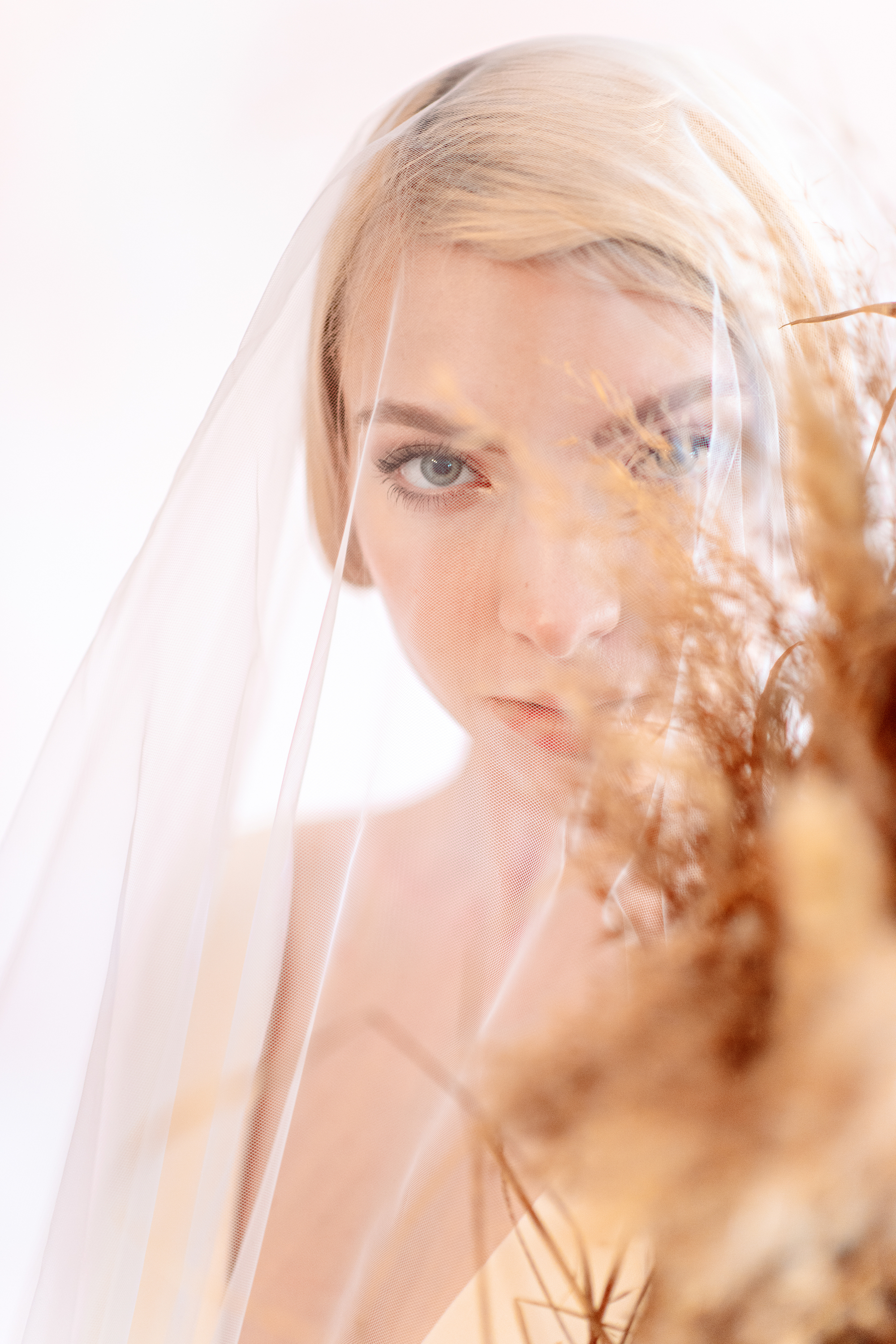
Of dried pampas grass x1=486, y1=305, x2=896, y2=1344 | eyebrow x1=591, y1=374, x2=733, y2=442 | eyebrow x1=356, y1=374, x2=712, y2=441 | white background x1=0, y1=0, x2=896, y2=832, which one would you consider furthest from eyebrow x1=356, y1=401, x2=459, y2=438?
white background x1=0, y1=0, x2=896, y2=832

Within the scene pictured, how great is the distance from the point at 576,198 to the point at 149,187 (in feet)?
2.90

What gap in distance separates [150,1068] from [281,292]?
487 mm

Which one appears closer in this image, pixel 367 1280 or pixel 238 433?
pixel 367 1280

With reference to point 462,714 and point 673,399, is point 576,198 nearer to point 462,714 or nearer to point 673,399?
point 673,399

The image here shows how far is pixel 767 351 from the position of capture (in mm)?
A: 498

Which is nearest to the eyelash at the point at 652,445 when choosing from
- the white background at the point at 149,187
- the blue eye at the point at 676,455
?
the blue eye at the point at 676,455

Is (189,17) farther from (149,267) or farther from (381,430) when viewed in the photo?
(381,430)

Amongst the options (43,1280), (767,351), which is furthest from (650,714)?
(43,1280)

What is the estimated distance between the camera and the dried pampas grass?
22 cm

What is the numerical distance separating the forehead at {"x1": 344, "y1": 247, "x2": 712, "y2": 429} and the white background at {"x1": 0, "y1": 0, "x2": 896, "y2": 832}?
1.90 ft

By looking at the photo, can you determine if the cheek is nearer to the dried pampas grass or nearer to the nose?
the nose

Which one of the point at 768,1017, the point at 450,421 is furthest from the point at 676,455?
the point at 768,1017

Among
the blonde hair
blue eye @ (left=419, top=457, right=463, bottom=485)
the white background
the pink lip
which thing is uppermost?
the white background

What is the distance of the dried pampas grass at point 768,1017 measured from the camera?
22 cm
